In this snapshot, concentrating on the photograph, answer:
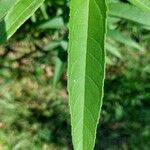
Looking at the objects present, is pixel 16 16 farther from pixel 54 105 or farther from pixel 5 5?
pixel 54 105

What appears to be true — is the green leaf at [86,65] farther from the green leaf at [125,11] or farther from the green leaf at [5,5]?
the green leaf at [125,11]

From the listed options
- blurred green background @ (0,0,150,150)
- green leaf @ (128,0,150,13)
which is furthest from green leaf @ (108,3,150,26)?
blurred green background @ (0,0,150,150)

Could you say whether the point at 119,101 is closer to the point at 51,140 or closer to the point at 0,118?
the point at 51,140

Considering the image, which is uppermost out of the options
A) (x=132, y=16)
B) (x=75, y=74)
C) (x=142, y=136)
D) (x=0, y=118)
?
(x=75, y=74)

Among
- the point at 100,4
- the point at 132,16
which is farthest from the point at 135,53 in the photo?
the point at 100,4

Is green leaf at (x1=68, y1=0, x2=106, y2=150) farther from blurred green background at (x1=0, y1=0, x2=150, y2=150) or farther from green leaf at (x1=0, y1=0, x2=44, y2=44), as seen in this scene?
blurred green background at (x1=0, y1=0, x2=150, y2=150)

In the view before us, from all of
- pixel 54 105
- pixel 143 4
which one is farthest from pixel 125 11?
pixel 54 105
